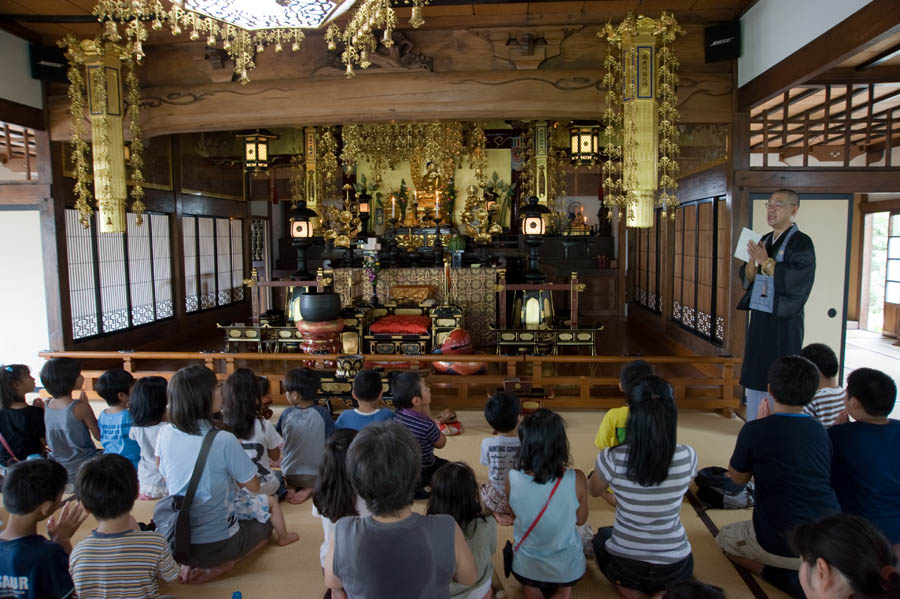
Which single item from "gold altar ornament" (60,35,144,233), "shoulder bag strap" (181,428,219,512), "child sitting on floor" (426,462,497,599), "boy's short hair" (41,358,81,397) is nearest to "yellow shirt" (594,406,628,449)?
"child sitting on floor" (426,462,497,599)

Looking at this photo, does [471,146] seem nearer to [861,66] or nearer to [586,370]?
[586,370]

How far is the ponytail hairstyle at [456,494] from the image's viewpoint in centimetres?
198

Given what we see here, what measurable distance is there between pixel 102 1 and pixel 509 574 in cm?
425

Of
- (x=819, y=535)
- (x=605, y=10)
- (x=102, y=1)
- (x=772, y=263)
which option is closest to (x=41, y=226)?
(x=102, y=1)

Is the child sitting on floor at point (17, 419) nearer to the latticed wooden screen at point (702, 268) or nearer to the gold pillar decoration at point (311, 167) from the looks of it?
the latticed wooden screen at point (702, 268)

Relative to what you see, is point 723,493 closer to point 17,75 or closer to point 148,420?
point 148,420

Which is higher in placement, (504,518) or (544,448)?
(544,448)

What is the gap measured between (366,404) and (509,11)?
13.7ft

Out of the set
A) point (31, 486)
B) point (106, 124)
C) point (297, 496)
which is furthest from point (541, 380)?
point (106, 124)

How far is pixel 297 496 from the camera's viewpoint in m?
3.39

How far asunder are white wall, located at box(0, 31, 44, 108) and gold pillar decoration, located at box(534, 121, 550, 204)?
21.8ft

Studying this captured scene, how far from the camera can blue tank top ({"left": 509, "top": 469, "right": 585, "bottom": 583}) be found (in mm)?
2238

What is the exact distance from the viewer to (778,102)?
216 inches

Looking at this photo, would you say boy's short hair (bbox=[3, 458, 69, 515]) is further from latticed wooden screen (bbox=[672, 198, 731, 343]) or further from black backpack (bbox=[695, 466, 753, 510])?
latticed wooden screen (bbox=[672, 198, 731, 343])
